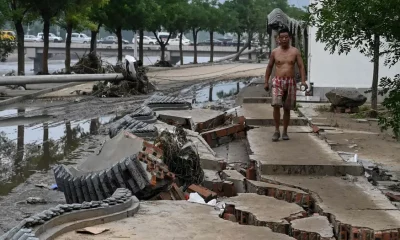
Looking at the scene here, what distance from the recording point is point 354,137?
13992 mm

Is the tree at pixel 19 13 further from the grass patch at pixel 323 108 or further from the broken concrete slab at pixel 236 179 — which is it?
Result: the broken concrete slab at pixel 236 179

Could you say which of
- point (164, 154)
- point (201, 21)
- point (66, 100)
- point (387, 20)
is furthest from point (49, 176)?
point (201, 21)

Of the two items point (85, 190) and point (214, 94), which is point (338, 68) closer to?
point (214, 94)

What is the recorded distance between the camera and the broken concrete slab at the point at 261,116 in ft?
45.1

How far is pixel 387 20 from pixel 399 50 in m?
0.83

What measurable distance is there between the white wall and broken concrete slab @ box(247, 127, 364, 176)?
10.5m

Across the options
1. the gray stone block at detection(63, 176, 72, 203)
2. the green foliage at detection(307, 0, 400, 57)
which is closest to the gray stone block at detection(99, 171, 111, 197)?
the gray stone block at detection(63, 176, 72, 203)

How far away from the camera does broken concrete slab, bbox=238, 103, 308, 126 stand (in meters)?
13.7

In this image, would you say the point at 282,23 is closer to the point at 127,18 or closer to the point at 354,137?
the point at 354,137

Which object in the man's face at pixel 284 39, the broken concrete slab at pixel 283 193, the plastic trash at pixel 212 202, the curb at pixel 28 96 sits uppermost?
the man's face at pixel 284 39

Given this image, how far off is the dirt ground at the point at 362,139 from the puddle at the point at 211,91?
326 inches

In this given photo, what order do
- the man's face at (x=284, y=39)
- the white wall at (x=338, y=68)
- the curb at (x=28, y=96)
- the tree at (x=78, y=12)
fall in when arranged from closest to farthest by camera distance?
the man's face at (x=284, y=39)
the white wall at (x=338, y=68)
the curb at (x=28, y=96)
the tree at (x=78, y=12)

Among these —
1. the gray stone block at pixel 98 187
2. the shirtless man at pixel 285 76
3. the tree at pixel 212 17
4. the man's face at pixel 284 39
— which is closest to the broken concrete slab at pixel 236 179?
the gray stone block at pixel 98 187

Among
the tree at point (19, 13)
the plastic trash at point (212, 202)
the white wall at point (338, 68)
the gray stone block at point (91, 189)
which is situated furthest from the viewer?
the tree at point (19, 13)
